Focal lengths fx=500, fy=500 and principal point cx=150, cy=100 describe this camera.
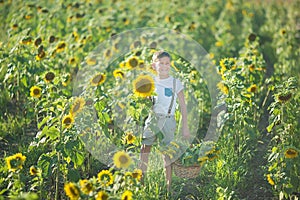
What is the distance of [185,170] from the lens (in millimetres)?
3479

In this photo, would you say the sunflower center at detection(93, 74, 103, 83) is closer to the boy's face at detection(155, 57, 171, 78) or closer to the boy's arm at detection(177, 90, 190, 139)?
the boy's face at detection(155, 57, 171, 78)

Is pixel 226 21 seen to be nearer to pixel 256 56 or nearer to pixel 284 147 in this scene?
pixel 256 56

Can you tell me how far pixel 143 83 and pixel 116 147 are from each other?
72 centimetres

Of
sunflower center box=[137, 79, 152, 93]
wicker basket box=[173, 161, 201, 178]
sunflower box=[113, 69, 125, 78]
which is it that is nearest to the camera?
sunflower center box=[137, 79, 152, 93]

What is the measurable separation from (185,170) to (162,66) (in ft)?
2.54

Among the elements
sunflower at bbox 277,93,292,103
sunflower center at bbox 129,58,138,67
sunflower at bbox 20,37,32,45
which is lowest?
sunflower at bbox 277,93,292,103

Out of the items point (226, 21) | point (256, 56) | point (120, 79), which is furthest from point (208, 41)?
point (120, 79)

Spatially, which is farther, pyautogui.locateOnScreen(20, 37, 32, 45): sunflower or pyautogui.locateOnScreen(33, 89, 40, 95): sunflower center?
pyautogui.locateOnScreen(20, 37, 32, 45): sunflower

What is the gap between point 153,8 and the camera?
264 inches

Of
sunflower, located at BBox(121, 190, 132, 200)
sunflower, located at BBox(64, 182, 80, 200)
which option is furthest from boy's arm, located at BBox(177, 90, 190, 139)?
sunflower, located at BBox(64, 182, 80, 200)

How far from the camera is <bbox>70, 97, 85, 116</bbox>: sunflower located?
122 inches

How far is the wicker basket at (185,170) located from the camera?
3.40 metres

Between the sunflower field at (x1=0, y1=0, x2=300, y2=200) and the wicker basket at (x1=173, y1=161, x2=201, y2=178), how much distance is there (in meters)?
0.04

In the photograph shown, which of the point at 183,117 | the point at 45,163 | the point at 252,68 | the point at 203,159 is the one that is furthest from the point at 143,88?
the point at 252,68
